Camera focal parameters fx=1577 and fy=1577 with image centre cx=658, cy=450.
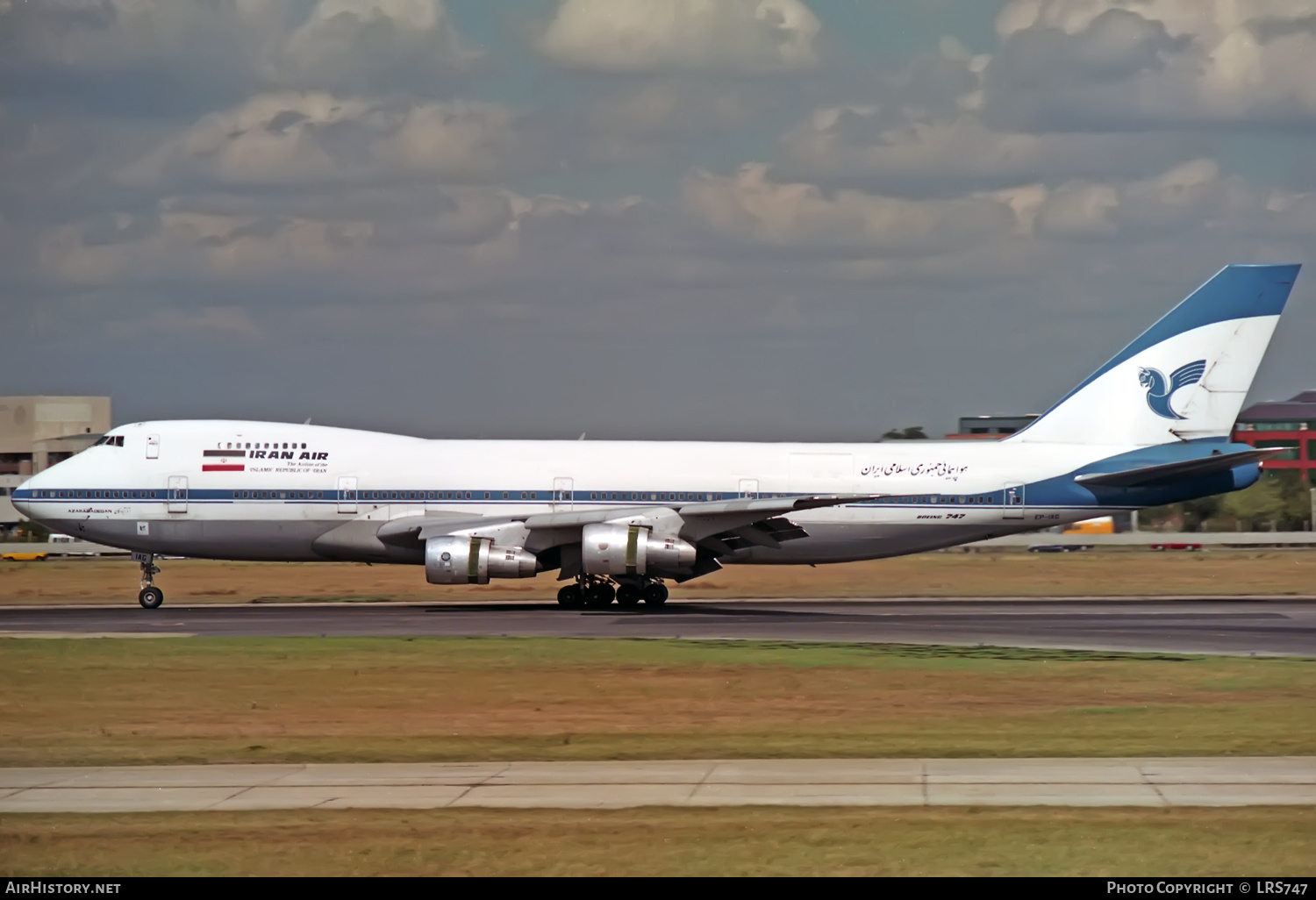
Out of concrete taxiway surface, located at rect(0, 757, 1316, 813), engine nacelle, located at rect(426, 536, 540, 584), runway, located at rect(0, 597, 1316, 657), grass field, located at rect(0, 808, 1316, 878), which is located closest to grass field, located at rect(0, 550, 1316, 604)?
runway, located at rect(0, 597, 1316, 657)

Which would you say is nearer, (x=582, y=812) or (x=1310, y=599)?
(x=582, y=812)

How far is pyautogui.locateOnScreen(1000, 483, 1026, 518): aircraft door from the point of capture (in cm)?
4597

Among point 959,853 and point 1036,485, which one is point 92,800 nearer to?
Answer: point 959,853

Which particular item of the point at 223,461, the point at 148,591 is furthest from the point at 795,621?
the point at 148,591

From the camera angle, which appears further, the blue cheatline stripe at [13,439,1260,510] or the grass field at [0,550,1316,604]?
the grass field at [0,550,1316,604]

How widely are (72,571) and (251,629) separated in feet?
116

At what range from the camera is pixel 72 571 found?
224 ft

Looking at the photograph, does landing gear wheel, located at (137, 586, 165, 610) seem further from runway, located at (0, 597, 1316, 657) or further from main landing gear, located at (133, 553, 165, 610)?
runway, located at (0, 597, 1316, 657)

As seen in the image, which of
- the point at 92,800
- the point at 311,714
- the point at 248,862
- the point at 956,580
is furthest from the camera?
the point at 956,580

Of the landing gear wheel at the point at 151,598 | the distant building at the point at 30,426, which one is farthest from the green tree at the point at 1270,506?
the distant building at the point at 30,426

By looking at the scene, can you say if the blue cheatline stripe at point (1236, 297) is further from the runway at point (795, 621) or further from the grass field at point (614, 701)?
the grass field at point (614, 701)

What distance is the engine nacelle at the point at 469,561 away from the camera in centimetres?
4162

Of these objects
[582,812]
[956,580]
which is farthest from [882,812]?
[956,580]

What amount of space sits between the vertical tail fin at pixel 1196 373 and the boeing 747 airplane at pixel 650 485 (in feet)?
0.19
